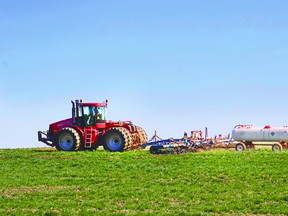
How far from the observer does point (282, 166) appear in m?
30.7

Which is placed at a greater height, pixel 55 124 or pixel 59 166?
pixel 55 124

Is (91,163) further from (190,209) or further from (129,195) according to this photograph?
A: (190,209)

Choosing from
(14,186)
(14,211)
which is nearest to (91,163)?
(14,186)

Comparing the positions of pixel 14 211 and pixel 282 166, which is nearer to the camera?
pixel 14 211

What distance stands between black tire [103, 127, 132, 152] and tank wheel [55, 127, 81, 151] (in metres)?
2.39

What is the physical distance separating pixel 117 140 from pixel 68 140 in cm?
449

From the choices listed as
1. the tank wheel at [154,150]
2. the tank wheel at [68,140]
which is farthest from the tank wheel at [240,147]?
the tank wheel at [68,140]

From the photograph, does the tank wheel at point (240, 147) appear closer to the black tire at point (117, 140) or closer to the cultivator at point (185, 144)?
the cultivator at point (185, 144)

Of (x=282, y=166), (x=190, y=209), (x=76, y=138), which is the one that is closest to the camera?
(x=190, y=209)

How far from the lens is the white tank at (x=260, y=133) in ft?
154

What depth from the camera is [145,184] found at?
1025 inches

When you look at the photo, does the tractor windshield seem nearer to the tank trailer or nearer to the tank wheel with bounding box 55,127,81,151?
the tank wheel with bounding box 55,127,81,151

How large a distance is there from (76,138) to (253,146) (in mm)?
17317

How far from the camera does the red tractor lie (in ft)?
139
